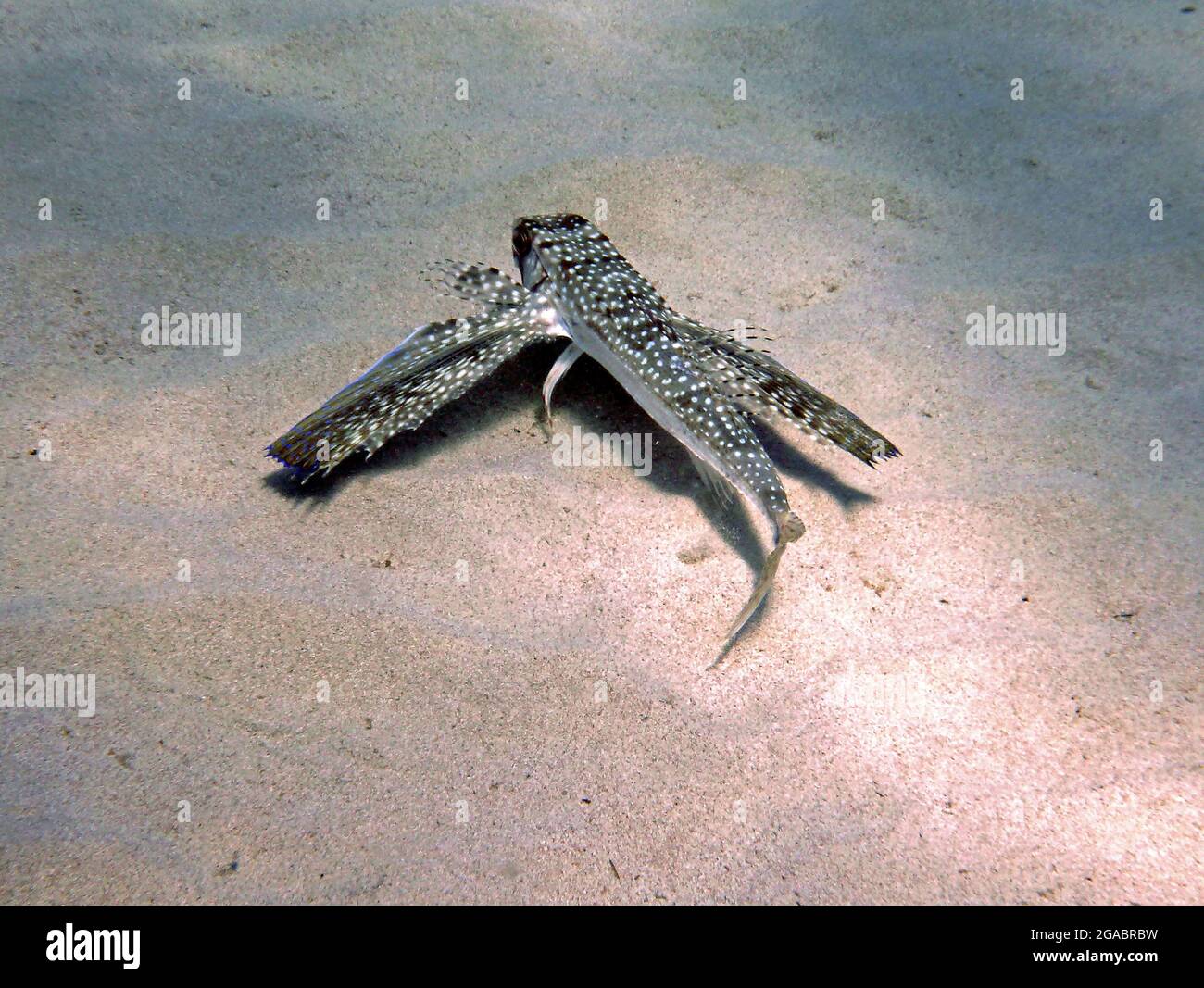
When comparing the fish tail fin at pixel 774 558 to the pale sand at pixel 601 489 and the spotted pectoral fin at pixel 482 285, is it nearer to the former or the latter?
the pale sand at pixel 601 489

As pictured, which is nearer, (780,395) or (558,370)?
(780,395)

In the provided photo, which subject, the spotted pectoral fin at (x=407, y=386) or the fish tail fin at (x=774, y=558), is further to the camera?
the spotted pectoral fin at (x=407, y=386)

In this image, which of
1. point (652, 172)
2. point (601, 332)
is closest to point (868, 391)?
point (601, 332)

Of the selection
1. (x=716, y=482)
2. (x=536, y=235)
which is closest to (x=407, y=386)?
(x=536, y=235)

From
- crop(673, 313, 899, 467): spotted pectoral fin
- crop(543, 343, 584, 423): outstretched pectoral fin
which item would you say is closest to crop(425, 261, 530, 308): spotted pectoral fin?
crop(543, 343, 584, 423): outstretched pectoral fin

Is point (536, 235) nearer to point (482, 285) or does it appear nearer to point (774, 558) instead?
point (482, 285)

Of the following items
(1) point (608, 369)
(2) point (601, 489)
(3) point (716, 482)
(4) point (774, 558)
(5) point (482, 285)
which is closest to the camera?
(4) point (774, 558)

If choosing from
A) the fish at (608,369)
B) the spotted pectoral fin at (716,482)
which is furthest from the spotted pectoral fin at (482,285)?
the spotted pectoral fin at (716,482)

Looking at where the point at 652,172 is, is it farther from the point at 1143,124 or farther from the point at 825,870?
the point at 825,870
